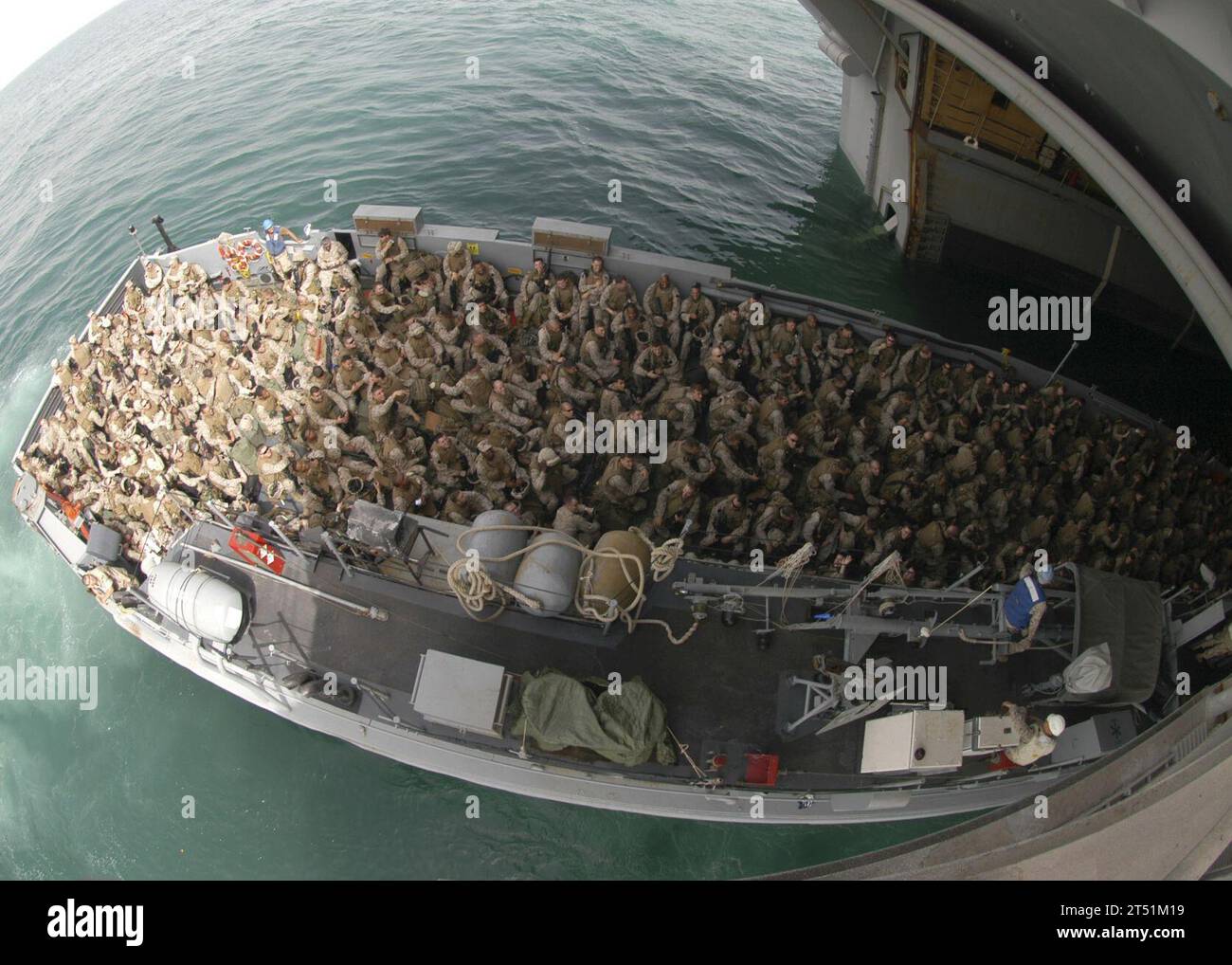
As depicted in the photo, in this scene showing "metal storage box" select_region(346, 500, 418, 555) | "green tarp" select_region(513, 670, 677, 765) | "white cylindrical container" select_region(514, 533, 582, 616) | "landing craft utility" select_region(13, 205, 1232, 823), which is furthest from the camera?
"metal storage box" select_region(346, 500, 418, 555)

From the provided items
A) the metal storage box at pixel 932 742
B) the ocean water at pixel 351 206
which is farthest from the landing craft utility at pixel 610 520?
the ocean water at pixel 351 206

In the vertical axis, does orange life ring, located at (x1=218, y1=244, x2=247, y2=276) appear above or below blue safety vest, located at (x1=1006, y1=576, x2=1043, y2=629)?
above

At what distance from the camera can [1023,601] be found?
25.4 feet

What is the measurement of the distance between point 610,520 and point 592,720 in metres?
3.50

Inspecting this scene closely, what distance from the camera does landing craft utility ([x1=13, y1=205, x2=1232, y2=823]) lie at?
8.33 m

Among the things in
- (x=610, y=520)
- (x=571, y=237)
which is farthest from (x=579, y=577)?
(x=571, y=237)

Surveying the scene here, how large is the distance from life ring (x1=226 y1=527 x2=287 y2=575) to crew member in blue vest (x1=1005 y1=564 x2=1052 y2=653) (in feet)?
30.2

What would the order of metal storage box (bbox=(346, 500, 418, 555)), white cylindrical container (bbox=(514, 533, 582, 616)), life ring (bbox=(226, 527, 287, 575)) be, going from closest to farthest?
1. white cylindrical container (bbox=(514, 533, 582, 616))
2. metal storage box (bbox=(346, 500, 418, 555))
3. life ring (bbox=(226, 527, 287, 575))

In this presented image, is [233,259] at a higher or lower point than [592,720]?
higher

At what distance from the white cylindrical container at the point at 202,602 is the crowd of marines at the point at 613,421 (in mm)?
1428

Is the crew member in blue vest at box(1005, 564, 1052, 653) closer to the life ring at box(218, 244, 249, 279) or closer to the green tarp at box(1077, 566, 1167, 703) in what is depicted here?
the green tarp at box(1077, 566, 1167, 703)

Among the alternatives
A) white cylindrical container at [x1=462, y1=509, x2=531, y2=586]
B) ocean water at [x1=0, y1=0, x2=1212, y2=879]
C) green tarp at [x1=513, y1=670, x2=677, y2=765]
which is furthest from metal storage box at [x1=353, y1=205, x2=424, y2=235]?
green tarp at [x1=513, y1=670, x2=677, y2=765]

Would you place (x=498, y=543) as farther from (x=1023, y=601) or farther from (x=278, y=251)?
(x=278, y=251)

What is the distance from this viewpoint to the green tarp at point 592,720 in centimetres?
803
